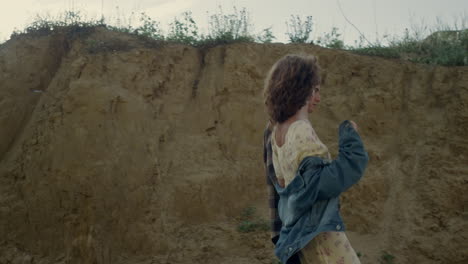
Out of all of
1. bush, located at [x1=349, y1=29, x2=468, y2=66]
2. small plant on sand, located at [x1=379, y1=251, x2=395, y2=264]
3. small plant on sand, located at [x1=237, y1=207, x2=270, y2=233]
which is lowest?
small plant on sand, located at [x1=379, y1=251, x2=395, y2=264]

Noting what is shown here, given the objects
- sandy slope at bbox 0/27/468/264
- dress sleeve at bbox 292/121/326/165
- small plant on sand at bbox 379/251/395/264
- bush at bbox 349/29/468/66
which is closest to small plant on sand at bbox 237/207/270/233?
sandy slope at bbox 0/27/468/264

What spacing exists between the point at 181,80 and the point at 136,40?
2.78 feet

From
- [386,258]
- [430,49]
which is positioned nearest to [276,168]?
[386,258]

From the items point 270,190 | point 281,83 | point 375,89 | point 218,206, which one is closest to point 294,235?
point 270,190

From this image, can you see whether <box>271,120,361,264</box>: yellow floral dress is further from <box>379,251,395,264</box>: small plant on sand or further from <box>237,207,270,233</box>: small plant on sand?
<box>379,251,395,264</box>: small plant on sand

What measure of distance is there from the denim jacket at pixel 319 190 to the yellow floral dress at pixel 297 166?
0.05 metres

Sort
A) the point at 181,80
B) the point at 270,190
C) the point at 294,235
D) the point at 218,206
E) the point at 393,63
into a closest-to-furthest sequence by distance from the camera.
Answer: the point at 294,235 → the point at 270,190 → the point at 218,206 → the point at 181,80 → the point at 393,63

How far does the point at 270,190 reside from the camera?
130 inches

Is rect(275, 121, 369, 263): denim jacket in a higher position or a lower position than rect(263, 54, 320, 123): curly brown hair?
lower

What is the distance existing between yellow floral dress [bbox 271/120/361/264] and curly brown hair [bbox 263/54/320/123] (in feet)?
0.35

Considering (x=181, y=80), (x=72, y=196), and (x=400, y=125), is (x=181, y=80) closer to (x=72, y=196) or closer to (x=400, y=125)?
(x=72, y=196)

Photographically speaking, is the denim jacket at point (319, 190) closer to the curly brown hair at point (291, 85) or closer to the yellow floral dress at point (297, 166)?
the yellow floral dress at point (297, 166)

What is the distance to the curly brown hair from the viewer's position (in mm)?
2959

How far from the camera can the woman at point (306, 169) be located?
2.69 meters
